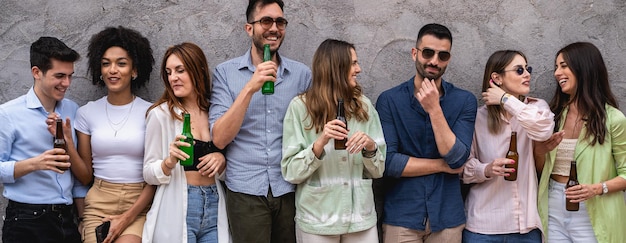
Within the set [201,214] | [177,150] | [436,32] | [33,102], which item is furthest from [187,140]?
[436,32]

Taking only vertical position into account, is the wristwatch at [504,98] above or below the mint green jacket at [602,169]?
above

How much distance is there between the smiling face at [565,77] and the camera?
497cm

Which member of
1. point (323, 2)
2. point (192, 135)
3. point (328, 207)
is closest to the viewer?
point (328, 207)

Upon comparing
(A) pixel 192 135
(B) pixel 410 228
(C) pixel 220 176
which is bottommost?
(B) pixel 410 228

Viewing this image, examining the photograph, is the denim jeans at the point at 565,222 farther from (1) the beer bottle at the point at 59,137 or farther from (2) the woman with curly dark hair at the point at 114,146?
(1) the beer bottle at the point at 59,137

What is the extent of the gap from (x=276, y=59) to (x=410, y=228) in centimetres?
156

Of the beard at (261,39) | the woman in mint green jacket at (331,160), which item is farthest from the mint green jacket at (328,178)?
the beard at (261,39)

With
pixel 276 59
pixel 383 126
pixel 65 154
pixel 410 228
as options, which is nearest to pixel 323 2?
pixel 276 59

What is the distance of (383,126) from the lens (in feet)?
15.5

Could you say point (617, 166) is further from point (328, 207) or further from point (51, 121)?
point (51, 121)

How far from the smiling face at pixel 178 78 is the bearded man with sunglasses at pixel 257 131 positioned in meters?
0.19

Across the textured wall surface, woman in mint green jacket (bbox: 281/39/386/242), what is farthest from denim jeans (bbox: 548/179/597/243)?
woman in mint green jacket (bbox: 281/39/386/242)

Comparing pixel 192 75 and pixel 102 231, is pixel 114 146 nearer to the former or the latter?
pixel 102 231

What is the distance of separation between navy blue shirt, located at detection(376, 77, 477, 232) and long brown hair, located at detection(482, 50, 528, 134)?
21cm
